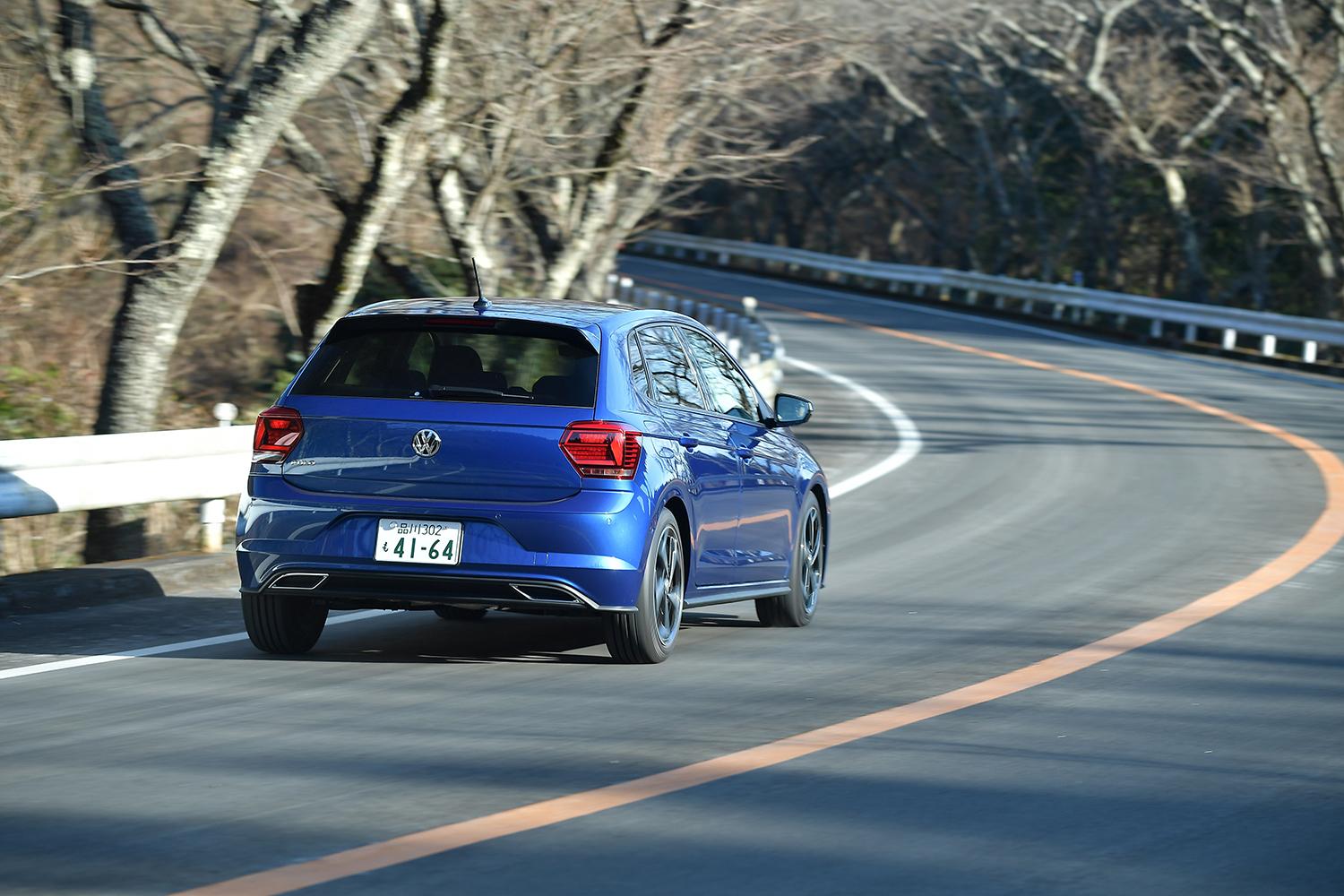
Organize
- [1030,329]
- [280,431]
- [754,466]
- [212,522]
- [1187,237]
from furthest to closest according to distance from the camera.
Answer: [1187,237] < [1030,329] < [212,522] < [754,466] < [280,431]

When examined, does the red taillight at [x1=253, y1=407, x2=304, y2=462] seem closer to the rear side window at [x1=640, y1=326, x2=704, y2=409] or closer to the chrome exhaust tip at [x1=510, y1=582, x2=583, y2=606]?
the chrome exhaust tip at [x1=510, y1=582, x2=583, y2=606]

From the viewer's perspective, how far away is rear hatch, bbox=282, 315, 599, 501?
795cm

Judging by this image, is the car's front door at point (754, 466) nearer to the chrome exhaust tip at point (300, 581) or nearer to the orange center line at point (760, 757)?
the orange center line at point (760, 757)

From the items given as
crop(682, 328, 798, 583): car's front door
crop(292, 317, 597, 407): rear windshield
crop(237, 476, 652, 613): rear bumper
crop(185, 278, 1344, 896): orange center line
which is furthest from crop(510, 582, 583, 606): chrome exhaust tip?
crop(682, 328, 798, 583): car's front door

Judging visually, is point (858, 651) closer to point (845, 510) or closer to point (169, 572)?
point (169, 572)

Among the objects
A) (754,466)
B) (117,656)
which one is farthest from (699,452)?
(117,656)

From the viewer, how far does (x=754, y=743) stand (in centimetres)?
680

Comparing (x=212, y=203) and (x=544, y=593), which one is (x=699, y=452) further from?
(x=212, y=203)

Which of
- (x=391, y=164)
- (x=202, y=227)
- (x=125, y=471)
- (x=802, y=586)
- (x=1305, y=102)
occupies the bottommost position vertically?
(x=802, y=586)

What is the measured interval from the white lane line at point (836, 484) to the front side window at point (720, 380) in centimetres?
210

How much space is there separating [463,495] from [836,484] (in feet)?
31.0

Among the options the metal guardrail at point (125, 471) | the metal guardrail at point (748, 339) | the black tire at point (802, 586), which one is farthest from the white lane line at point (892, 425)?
the metal guardrail at point (125, 471)

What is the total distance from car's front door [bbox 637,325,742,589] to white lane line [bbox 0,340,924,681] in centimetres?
198

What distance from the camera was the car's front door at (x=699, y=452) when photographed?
8.73 meters
